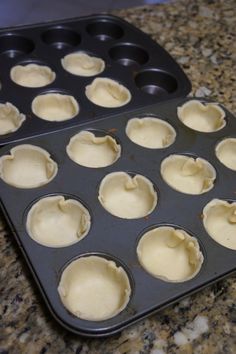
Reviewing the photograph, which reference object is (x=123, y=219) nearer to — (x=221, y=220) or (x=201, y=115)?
(x=221, y=220)

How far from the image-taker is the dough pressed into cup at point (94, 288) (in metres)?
0.81

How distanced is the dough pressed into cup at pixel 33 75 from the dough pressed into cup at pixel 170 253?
0.66 m

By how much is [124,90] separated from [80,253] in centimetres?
63

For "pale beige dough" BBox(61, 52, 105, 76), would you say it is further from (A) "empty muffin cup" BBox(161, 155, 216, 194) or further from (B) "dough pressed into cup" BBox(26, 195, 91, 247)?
(B) "dough pressed into cup" BBox(26, 195, 91, 247)

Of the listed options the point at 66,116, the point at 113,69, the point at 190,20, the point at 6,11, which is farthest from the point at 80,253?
the point at 6,11

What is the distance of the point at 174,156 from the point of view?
3.63 feet

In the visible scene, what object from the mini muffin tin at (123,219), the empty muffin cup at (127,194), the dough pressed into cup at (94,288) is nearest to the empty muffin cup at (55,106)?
the mini muffin tin at (123,219)

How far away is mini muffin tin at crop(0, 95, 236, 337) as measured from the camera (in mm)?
791

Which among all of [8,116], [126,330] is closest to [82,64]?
[8,116]

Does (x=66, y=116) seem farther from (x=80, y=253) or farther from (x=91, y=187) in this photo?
(x=80, y=253)

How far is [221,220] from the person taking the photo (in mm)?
1010

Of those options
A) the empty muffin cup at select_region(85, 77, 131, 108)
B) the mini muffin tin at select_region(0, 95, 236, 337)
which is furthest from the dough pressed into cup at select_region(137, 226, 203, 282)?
the empty muffin cup at select_region(85, 77, 131, 108)

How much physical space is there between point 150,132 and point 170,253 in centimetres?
Result: 40

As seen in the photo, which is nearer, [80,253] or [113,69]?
[80,253]
